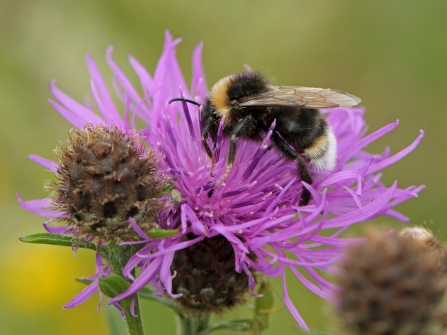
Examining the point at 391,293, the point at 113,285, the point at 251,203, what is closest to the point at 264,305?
the point at 251,203

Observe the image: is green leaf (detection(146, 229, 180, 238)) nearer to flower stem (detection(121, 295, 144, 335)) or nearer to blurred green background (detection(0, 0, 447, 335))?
flower stem (detection(121, 295, 144, 335))

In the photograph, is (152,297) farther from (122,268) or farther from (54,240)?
(54,240)

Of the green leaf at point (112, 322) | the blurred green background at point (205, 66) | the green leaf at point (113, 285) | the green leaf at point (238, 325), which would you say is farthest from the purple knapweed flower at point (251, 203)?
the blurred green background at point (205, 66)

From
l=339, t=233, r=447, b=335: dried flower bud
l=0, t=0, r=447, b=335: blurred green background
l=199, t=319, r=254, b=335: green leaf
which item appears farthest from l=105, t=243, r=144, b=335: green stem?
l=0, t=0, r=447, b=335: blurred green background

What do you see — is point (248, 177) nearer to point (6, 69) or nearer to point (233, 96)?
point (233, 96)

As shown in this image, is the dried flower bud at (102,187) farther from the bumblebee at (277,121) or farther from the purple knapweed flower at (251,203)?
the bumblebee at (277,121)

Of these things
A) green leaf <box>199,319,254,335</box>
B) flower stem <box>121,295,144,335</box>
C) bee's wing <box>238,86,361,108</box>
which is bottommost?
green leaf <box>199,319,254,335</box>

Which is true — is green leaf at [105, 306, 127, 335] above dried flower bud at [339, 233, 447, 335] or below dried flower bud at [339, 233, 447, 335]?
below
